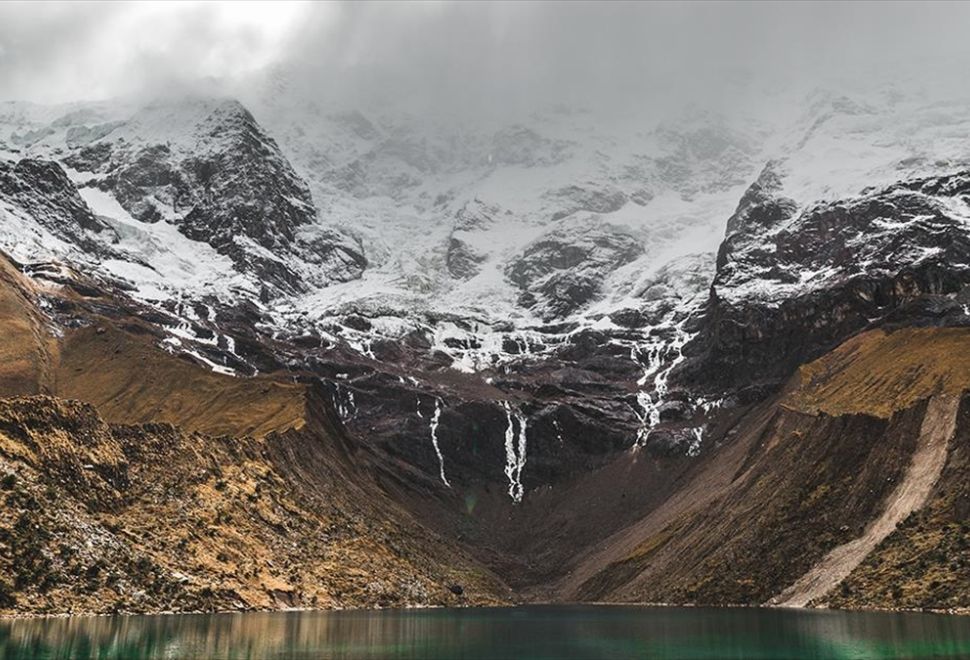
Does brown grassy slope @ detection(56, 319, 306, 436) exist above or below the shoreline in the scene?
above

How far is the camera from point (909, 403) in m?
133

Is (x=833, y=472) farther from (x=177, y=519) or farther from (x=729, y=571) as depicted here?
(x=177, y=519)

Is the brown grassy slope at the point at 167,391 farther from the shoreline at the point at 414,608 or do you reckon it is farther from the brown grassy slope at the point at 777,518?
the brown grassy slope at the point at 777,518

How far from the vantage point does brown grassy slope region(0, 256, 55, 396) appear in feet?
513

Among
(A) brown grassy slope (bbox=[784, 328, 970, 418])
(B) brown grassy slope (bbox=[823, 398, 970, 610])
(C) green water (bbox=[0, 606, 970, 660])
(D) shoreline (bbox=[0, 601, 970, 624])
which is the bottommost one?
(C) green water (bbox=[0, 606, 970, 660])

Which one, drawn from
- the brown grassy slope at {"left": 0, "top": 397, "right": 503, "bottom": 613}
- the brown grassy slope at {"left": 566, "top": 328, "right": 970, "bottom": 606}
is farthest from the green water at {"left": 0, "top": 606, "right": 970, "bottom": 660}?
the brown grassy slope at {"left": 566, "top": 328, "right": 970, "bottom": 606}

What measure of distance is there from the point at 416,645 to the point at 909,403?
93916 mm

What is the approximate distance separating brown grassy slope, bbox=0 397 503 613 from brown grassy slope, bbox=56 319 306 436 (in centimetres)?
956

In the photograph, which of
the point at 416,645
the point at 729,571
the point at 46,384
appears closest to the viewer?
the point at 416,645

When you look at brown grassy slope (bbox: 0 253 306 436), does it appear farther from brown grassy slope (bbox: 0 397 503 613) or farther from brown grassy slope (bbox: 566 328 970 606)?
brown grassy slope (bbox: 566 328 970 606)

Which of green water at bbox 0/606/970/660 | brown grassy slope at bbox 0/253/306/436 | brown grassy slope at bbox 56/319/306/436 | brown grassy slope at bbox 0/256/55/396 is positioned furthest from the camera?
brown grassy slope at bbox 0/256/55/396

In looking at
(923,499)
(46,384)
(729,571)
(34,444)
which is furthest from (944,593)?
(46,384)

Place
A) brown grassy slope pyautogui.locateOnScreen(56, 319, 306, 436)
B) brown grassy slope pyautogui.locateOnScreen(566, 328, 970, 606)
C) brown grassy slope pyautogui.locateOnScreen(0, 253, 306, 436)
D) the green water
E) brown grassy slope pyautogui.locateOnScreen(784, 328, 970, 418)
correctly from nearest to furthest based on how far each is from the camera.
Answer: the green water → brown grassy slope pyautogui.locateOnScreen(566, 328, 970, 606) → brown grassy slope pyautogui.locateOnScreen(784, 328, 970, 418) → brown grassy slope pyautogui.locateOnScreen(56, 319, 306, 436) → brown grassy slope pyautogui.locateOnScreen(0, 253, 306, 436)

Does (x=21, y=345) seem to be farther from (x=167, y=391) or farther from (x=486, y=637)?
(x=486, y=637)
